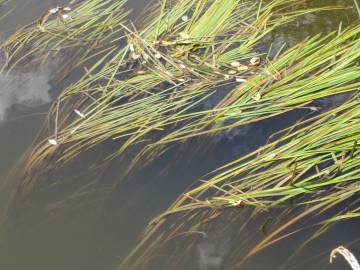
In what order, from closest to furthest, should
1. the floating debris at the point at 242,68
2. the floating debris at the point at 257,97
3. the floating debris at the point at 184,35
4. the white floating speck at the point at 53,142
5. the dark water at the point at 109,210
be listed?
the dark water at the point at 109,210
the floating debris at the point at 257,97
the white floating speck at the point at 53,142
the floating debris at the point at 242,68
the floating debris at the point at 184,35

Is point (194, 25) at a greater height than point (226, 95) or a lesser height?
greater


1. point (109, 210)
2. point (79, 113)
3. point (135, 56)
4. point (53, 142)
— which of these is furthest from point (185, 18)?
point (109, 210)

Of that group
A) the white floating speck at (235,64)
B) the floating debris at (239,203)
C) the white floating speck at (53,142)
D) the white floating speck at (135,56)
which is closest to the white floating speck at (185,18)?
the white floating speck at (135,56)

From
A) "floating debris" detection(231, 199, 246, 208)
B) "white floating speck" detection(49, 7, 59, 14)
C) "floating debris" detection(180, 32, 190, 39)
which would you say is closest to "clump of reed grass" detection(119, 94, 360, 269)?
"floating debris" detection(231, 199, 246, 208)

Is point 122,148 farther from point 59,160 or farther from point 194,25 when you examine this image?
point 194,25

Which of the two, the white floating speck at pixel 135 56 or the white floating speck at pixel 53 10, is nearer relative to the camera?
the white floating speck at pixel 135 56

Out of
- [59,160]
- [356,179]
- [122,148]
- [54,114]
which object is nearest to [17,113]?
[54,114]

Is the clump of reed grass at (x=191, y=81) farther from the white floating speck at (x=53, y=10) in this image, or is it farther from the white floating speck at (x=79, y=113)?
the white floating speck at (x=53, y=10)

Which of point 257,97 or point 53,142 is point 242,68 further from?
point 53,142

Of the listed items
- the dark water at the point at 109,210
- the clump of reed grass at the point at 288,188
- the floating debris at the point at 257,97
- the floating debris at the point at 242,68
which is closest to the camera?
the clump of reed grass at the point at 288,188

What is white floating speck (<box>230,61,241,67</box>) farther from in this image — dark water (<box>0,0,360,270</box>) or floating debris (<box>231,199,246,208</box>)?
floating debris (<box>231,199,246,208</box>)

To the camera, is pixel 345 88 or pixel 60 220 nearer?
pixel 345 88
